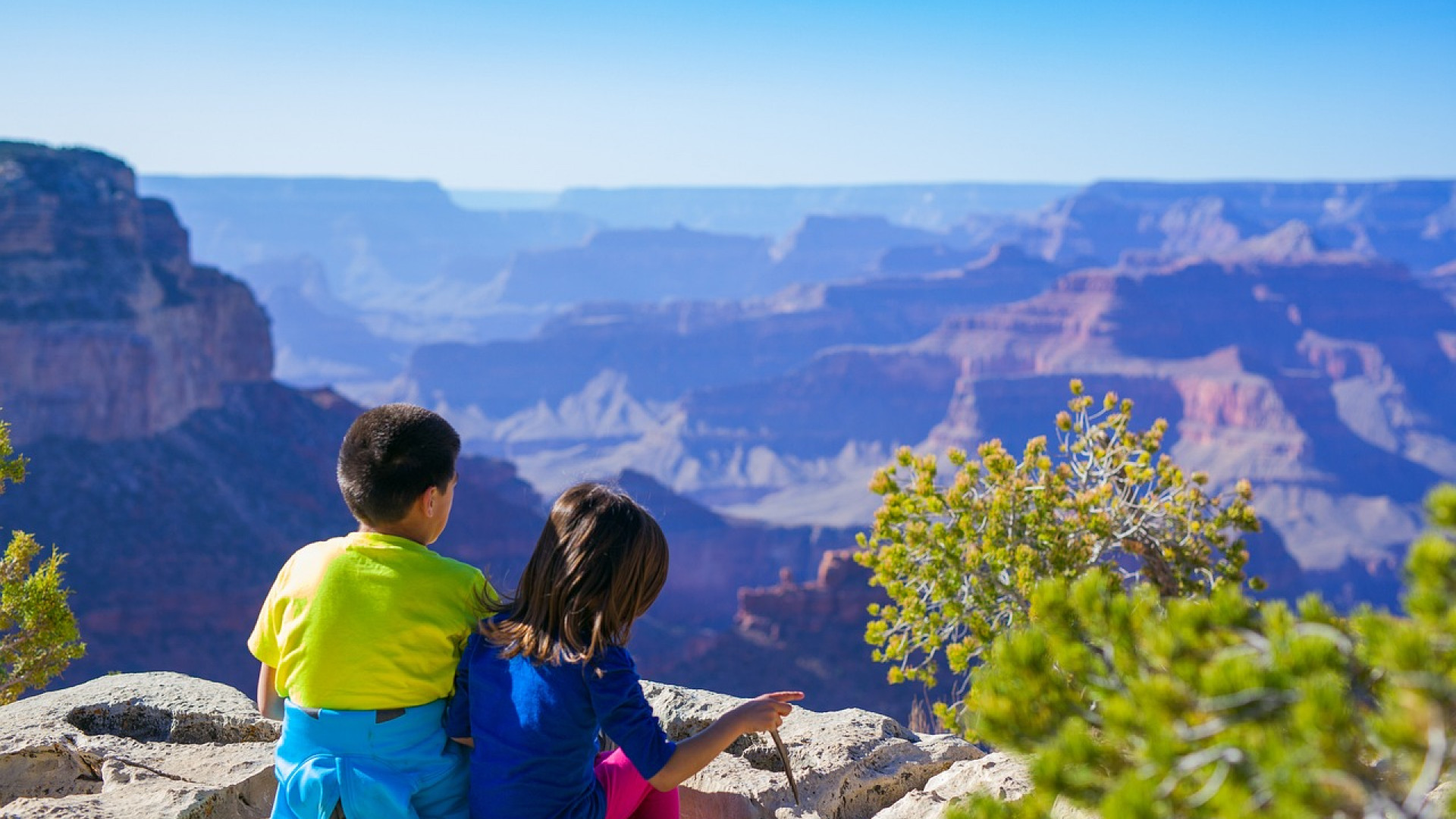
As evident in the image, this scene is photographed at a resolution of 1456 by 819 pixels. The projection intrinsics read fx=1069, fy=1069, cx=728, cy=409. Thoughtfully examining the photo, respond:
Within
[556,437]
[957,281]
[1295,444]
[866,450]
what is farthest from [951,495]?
[957,281]

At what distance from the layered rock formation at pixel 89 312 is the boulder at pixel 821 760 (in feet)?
123

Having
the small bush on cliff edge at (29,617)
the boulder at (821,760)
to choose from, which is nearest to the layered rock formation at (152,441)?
the small bush on cliff edge at (29,617)

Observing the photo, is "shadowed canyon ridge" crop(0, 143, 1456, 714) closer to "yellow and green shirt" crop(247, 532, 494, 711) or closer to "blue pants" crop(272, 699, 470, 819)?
"yellow and green shirt" crop(247, 532, 494, 711)

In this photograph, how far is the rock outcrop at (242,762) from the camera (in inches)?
147

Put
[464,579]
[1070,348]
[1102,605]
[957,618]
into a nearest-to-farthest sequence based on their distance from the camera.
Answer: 1. [1102,605]
2. [464,579]
3. [957,618]
4. [1070,348]

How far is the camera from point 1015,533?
7012 mm

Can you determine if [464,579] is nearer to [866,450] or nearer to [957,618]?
[957,618]

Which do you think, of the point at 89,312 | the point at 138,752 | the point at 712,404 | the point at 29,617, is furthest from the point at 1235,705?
the point at 712,404

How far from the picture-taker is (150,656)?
101ft

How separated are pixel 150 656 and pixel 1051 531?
31.2 metres

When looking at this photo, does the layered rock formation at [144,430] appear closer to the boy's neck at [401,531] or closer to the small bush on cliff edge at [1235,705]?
the boy's neck at [401,531]

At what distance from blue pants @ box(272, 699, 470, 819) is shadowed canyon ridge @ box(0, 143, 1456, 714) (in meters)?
0.97

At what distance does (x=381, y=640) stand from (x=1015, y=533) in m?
4.97

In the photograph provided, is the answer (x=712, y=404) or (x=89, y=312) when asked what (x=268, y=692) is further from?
(x=712, y=404)
